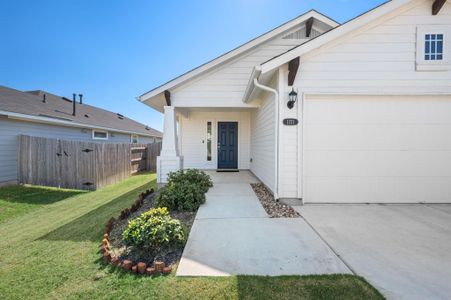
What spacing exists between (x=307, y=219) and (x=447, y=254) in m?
1.86

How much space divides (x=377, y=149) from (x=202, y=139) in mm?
7151

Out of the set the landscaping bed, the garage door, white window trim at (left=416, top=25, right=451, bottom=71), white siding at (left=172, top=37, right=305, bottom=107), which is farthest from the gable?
the landscaping bed

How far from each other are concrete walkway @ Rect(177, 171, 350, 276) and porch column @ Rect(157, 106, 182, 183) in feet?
9.11

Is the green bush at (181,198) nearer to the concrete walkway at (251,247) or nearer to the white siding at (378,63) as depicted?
the concrete walkway at (251,247)

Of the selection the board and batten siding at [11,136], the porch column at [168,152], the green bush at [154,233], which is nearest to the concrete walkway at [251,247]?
the green bush at [154,233]

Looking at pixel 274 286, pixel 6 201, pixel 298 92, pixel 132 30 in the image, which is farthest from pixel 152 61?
pixel 274 286

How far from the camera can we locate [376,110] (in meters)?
4.97

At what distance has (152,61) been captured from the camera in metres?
12.4

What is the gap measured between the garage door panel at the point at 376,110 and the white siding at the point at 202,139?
538cm

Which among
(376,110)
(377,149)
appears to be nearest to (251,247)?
(377,149)

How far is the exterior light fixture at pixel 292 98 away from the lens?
15.6ft

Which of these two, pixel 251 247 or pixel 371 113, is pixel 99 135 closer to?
pixel 251 247

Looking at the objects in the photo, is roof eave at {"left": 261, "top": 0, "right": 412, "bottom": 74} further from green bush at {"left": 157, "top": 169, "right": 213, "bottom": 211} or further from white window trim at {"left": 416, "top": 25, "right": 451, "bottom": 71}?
green bush at {"left": 157, "top": 169, "right": 213, "bottom": 211}

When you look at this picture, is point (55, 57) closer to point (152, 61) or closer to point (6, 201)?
point (152, 61)
